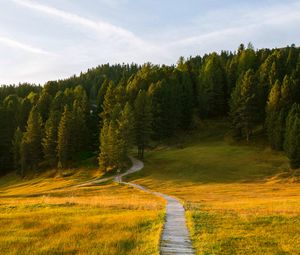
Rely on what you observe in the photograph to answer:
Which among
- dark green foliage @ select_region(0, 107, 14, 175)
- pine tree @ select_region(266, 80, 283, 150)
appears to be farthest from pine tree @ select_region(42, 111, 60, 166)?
pine tree @ select_region(266, 80, 283, 150)

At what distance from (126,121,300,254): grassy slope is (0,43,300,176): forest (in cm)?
544

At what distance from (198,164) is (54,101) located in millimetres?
48817

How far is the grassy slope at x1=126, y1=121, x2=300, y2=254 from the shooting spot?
708 inches

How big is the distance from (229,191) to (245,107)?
41.8 metres

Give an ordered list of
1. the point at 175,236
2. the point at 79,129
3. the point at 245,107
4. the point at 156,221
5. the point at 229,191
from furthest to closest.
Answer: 1. the point at 245,107
2. the point at 79,129
3. the point at 229,191
4. the point at 156,221
5. the point at 175,236

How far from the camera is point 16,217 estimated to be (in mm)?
26391

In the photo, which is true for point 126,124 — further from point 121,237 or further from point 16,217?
point 121,237

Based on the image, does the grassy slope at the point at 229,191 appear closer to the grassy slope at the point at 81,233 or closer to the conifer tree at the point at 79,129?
the grassy slope at the point at 81,233

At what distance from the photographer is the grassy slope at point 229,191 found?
17984 mm

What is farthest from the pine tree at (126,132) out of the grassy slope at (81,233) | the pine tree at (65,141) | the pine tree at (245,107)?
the grassy slope at (81,233)

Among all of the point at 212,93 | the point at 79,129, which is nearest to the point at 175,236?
the point at 79,129

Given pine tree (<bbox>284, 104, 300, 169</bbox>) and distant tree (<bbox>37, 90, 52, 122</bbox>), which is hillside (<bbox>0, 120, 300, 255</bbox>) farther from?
distant tree (<bbox>37, 90, 52, 122</bbox>)

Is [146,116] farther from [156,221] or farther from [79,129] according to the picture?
[156,221]

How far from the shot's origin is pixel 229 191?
171 ft
